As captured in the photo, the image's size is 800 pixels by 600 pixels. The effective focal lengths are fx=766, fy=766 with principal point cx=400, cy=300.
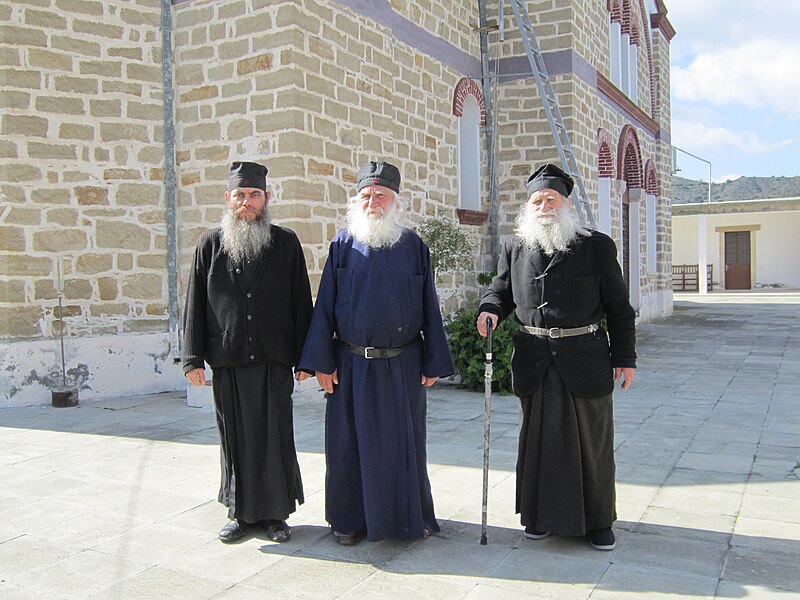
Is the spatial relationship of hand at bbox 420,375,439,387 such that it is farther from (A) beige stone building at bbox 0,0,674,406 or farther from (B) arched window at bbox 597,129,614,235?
(B) arched window at bbox 597,129,614,235

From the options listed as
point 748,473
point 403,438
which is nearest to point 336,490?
point 403,438

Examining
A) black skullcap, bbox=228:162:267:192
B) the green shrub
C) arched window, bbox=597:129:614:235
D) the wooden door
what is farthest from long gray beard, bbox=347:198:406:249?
the wooden door

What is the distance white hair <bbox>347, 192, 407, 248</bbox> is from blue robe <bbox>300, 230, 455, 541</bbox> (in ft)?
0.13

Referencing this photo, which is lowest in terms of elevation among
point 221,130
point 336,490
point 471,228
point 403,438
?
point 336,490

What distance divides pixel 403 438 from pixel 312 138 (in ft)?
13.4

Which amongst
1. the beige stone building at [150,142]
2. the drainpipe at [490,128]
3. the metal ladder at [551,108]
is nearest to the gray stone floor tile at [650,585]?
the beige stone building at [150,142]

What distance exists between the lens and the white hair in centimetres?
383

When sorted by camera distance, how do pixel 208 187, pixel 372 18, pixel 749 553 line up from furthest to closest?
pixel 372 18, pixel 208 187, pixel 749 553

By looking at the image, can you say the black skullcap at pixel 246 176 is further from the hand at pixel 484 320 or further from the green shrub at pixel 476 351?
the green shrub at pixel 476 351

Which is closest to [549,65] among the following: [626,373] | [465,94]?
[465,94]

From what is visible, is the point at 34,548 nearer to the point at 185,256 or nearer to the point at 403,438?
the point at 403,438

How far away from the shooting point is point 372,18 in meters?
8.17

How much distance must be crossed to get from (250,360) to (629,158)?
13.9 metres

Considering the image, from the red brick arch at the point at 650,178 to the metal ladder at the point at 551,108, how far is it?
262 inches
